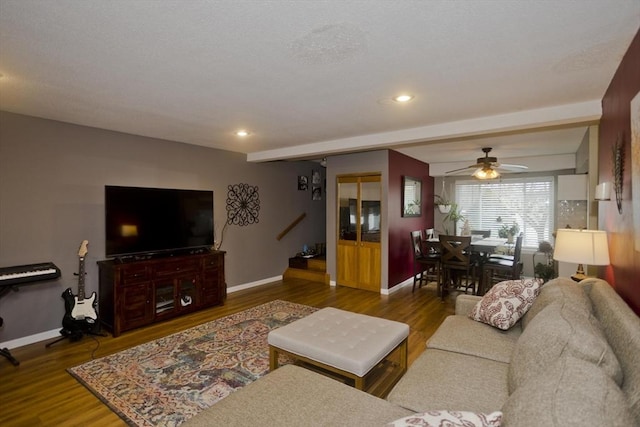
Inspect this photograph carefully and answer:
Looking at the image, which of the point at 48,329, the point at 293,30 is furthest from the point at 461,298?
the point at 48,329

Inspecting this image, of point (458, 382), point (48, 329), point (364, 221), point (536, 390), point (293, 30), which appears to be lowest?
point (48, 329)

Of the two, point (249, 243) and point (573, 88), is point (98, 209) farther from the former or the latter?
point (573, 88)

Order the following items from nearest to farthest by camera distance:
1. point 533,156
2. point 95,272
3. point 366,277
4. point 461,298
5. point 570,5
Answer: point 570,5 < point 461,298 < point 95,272 < point 366,277 < point 533,156

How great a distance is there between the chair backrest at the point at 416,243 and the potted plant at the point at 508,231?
160 cm

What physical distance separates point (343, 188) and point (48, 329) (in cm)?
442

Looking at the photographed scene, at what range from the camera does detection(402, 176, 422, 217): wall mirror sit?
5809 millimetres

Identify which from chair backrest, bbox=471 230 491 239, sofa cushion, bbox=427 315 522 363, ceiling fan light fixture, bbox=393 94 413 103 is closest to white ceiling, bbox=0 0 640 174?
ceiling fan light fixture, bbox=393 94 413 103

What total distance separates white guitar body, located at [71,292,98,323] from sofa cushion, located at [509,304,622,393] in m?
3.93

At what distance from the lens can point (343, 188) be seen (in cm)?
577

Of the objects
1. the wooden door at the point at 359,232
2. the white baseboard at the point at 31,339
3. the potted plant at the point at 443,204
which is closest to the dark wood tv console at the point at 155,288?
the white baseboard at the point at 31,339

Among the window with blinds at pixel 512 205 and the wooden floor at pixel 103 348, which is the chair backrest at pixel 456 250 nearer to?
the wooden floor at pixel 103 348

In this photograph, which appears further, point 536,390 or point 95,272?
point 95,272

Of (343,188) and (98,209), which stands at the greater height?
(343,188)

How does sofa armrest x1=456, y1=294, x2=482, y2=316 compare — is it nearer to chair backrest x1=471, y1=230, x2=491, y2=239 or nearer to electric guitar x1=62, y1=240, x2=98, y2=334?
electric guitar x1=62, y1=240, x2=98, y2=334
